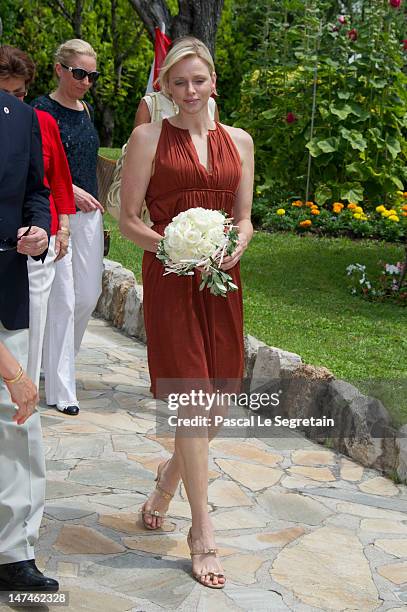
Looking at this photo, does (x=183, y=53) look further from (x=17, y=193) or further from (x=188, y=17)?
(x=188, y=17)

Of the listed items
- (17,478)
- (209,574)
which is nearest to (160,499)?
(209,574)

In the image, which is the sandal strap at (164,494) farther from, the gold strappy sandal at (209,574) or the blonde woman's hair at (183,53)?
the blonde woman's hair at (183,53)

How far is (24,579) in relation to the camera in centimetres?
386

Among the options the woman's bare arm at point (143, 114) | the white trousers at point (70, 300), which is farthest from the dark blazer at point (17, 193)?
the white trousers at point (70, 300)

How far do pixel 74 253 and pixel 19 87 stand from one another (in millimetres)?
1841

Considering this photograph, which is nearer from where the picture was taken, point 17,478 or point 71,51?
point 17,478

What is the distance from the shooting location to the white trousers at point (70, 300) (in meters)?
6.40

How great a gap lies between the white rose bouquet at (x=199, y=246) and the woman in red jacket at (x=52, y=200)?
47 cm

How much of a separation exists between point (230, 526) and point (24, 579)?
1.25 meters

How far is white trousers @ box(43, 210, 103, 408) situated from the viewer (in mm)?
6402

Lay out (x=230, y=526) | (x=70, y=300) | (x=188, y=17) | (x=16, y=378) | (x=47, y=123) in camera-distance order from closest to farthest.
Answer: (x=16, y=378), (x=230, y=526), (x=47, y=123), (x=70, y=300), (x=188, y=17)

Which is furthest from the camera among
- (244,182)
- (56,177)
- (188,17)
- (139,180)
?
(188,17)

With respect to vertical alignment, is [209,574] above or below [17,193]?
below

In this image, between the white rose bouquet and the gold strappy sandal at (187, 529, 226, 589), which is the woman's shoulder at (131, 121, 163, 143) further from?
the gold strappy sandal at (187, 529, 226, 589)
